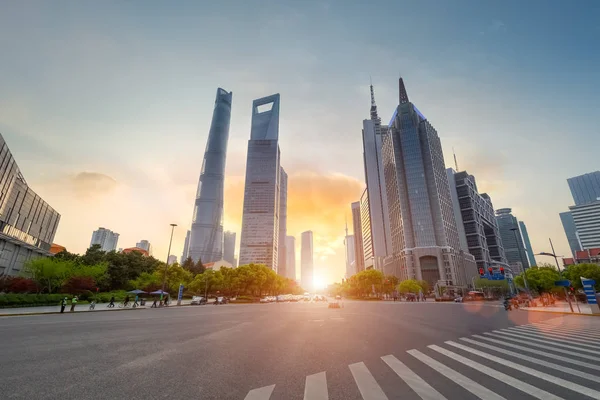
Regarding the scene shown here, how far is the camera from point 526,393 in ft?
15.7

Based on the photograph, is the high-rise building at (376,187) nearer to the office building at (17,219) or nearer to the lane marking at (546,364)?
the office building at (17,219)

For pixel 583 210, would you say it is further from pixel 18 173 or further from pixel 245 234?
pixel 18 173

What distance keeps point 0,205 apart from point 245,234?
495 ft

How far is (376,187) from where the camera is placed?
17838cm

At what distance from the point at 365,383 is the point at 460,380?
2099mm

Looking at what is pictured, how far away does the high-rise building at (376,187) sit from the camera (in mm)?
167000

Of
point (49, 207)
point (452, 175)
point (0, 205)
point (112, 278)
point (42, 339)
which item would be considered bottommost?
point (42, 339)

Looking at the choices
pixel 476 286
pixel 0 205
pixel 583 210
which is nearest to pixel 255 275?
pixel 0 205

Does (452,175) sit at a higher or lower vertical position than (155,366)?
higher

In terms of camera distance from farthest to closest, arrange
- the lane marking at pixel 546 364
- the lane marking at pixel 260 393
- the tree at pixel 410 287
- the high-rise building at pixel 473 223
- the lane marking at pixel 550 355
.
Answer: the high-rise building at pixel 473 223
the tree at pixel 410 287
the lane marking at pixel 550 355
the lane marking at pixel 546 364
the lane marking at pixel 260 393

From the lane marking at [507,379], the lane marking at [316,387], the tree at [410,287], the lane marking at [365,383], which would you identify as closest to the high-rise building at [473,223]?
the tree at [410,287]

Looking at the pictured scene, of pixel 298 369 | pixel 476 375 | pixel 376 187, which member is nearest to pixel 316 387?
pixel 298 369

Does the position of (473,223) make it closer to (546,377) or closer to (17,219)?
(546,377)

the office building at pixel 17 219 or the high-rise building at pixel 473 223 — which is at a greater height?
the high-rise building at pixel 473 223
